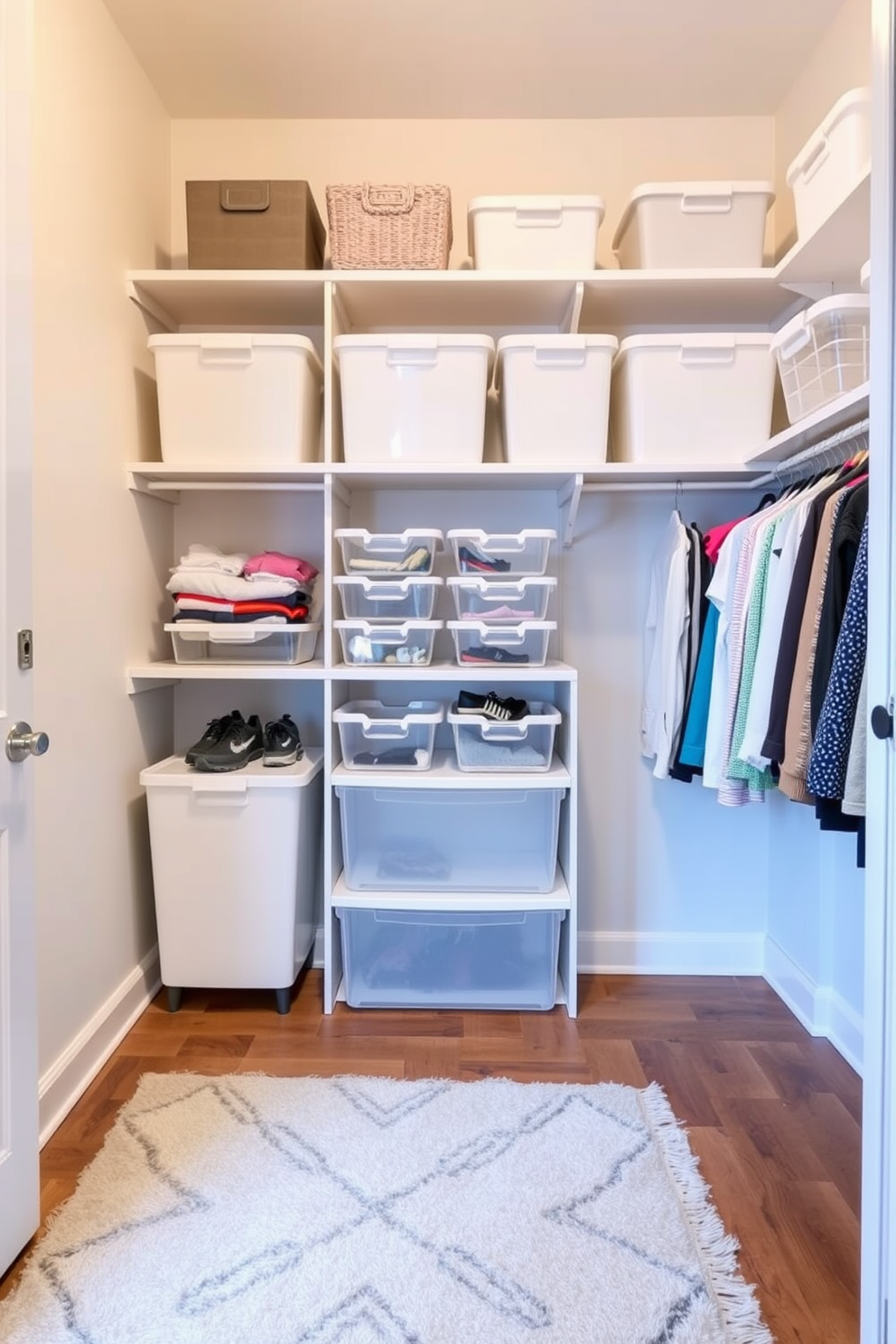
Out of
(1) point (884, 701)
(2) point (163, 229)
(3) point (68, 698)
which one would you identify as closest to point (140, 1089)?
(3) point (68, 698)

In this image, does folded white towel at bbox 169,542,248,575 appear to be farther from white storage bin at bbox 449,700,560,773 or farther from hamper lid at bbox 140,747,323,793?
white storage bin at bbox 449,700,560,773

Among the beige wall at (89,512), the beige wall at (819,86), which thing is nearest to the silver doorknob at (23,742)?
the beige wall at (89,512)

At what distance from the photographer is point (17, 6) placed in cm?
133

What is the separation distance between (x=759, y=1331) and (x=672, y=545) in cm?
172

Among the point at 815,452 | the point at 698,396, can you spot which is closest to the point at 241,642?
the point at 698,396

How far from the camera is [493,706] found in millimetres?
2260

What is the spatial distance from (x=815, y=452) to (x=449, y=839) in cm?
135

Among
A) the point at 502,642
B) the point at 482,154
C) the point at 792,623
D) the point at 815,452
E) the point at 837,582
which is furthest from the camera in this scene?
the point at 482,154

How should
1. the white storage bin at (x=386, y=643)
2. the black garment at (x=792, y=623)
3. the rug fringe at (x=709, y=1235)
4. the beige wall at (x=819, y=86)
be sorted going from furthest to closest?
the white storage bin at (x=386, y=643) → the beige wall at (x=819, y=86) → the black garment at (x=792, y=623) → the rug fringe at (x=709, y=1235)

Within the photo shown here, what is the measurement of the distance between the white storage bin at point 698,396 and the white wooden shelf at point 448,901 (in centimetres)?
122

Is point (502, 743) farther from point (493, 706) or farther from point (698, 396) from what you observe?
point (698, 396)

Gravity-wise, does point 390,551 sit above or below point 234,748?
above

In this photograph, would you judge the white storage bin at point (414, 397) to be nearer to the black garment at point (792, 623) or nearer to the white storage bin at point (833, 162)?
the white storage bin at point (833, 162)

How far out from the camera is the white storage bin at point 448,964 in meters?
2.28
